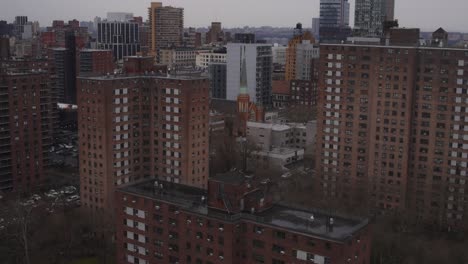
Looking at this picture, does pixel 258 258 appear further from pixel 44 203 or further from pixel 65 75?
pixel 65 75

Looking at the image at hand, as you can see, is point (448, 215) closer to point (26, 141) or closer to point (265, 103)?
point (26, 141)

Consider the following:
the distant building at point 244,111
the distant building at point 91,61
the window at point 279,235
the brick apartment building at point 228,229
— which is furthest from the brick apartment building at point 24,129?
the distant building at point 91,61

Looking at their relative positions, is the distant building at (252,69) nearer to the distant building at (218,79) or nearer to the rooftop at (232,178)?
the distant building at (218,79)

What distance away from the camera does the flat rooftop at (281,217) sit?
4059cm

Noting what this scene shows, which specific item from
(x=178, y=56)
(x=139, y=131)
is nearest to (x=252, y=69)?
(x=178, y=56)

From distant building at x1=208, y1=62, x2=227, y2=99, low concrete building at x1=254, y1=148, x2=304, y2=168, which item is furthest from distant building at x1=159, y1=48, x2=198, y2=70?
low concrete building at x1=254, y1=148, x2=304, y2=168

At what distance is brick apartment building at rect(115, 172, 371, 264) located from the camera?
1591 inches

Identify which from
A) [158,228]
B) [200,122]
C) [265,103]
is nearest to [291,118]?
[265,103]

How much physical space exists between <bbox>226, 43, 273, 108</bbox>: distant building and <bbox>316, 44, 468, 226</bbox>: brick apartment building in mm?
63647

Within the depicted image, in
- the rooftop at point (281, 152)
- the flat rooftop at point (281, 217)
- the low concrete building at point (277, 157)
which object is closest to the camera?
the flat rooftop at point (281, 217)

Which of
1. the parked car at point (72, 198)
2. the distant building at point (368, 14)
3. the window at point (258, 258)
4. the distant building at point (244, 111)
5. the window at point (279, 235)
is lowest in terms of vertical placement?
the parked car at point (72, 198)

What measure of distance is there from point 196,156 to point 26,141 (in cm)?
2402

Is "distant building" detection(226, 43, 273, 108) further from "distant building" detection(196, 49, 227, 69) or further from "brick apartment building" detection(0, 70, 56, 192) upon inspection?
"brick apartment building" detection(0, 70, 56, 192)

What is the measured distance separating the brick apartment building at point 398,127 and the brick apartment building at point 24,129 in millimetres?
36439
